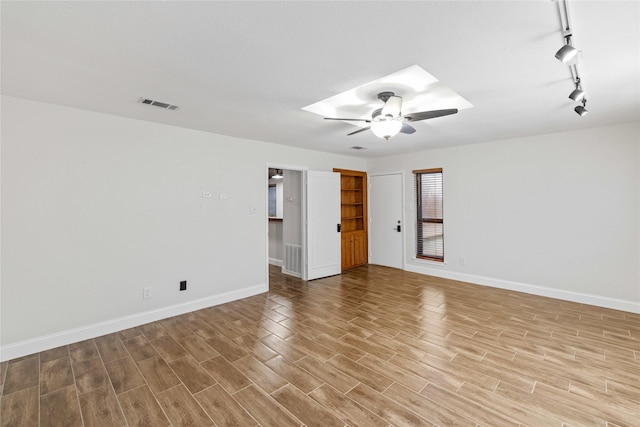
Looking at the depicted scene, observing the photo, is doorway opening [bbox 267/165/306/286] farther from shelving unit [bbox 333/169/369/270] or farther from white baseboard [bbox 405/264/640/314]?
white baseboard [bbox 405/264/640/314]

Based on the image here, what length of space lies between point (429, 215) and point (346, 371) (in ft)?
13.7

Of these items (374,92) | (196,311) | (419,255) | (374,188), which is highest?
(374,92)

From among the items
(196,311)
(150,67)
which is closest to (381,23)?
(150,67)

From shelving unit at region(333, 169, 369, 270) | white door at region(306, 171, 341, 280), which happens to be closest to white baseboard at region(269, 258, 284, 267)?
white door at region(306, 171, 341, 280)

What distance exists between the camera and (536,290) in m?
4.41

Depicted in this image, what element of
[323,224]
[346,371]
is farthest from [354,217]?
[346,371]

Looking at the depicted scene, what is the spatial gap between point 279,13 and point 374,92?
67.1 inches

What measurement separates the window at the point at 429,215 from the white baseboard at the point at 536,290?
0.30 metres

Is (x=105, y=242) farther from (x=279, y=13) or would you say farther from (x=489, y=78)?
(x=489, y=78)

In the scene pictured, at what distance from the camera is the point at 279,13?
1543 millimetres

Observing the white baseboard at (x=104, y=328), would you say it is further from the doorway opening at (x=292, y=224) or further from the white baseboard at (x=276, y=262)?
the white baseboard at (x=276, y=262)

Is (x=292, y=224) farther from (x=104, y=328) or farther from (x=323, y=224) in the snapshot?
(x=104, y=328)

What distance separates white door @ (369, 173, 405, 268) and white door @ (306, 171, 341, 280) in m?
1.15

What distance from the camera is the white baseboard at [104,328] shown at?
107 inches
